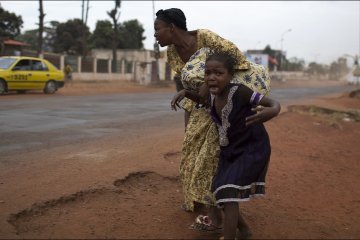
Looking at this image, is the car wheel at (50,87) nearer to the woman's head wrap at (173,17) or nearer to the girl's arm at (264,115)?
the woman's head wrap at (173,17)

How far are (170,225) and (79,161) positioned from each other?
234cm

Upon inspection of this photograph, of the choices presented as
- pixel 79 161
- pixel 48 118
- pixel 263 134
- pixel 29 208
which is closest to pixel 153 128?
pixel 48 118

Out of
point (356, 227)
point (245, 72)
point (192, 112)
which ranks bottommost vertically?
point (356, 227)

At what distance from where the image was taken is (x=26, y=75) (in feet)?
56.3

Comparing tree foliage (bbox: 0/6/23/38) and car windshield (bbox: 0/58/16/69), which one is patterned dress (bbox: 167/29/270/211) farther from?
tree foliage (bbox: 0/6/23/38)

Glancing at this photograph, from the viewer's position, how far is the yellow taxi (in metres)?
16.4

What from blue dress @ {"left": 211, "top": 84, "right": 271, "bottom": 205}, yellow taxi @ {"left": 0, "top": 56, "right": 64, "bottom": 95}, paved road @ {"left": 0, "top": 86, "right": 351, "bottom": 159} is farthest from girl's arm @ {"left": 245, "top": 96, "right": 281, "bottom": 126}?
yellow taxi @ {"left": 0, "top": 56, "right": 64, "bottom": 95}

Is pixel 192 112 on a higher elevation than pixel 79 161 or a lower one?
higher

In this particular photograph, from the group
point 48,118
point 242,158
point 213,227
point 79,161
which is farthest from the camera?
point 48,118

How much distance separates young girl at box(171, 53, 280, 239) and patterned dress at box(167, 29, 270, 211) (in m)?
0.15

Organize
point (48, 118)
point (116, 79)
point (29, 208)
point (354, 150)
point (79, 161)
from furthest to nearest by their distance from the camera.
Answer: point (116, 79) → point (48, 118) → point (354, 150) → point (79, 161) → point (29, 208)

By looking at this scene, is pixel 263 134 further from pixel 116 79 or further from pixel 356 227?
pixel 116 79

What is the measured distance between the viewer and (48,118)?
32.8 feet

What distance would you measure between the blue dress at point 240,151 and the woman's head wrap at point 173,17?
0.72 meters
